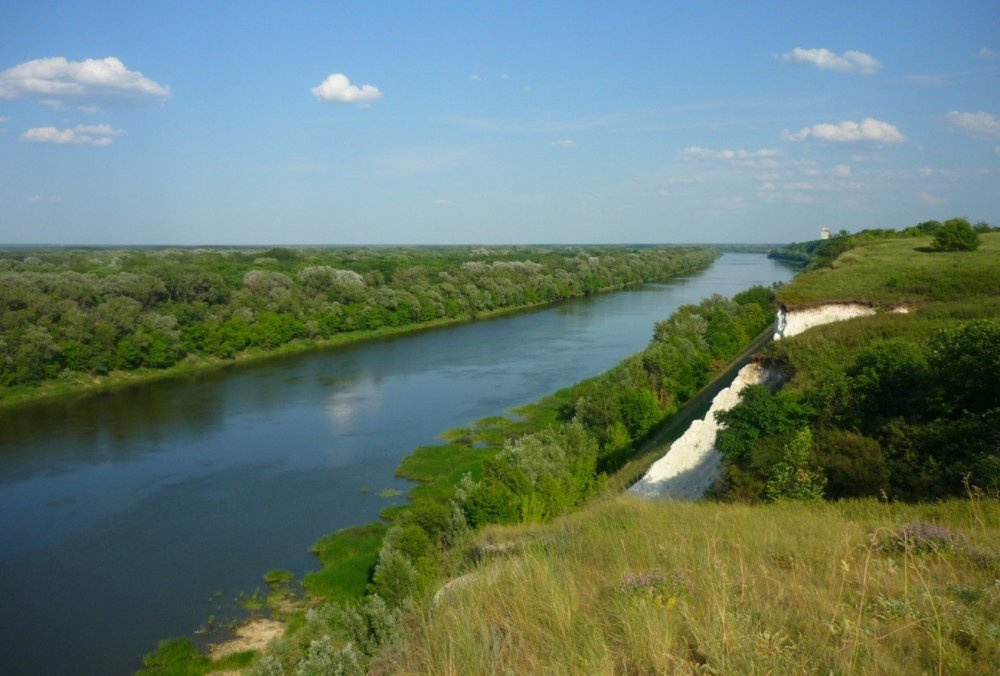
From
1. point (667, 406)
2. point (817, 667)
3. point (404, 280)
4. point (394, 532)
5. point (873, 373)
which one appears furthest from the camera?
point (404, 280)

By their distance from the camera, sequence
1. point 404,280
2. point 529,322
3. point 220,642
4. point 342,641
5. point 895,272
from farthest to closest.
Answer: point 404,280 < point 529,322 < point 895,272 < point 220,642 < point 342,641

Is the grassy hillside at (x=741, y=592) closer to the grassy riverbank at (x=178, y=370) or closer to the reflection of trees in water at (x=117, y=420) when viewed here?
the reflection of trees in water at (x=117, y=420)

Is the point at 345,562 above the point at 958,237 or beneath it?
beneath

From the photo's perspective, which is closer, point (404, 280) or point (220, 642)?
point (220, 642)

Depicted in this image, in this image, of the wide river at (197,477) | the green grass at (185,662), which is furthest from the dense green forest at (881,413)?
the wide river at (197,477)

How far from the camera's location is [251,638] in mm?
13320

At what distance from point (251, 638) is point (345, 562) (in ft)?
10.0

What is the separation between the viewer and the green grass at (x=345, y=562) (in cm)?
1496

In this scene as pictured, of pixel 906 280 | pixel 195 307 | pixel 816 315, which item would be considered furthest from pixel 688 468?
pixel 195 307

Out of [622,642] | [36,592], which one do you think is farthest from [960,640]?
[36,592]

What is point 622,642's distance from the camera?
10.3 ft

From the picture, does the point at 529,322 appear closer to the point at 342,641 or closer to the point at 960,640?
the point at 342,641

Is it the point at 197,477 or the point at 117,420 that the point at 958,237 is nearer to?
the point at 197,477

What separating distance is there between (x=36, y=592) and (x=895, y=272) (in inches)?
1072
